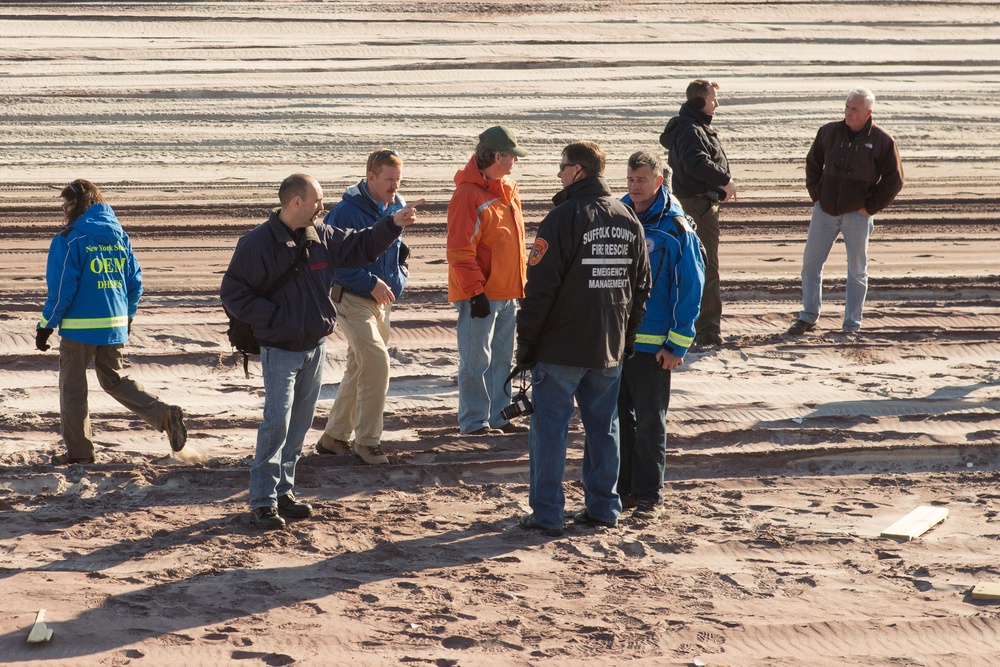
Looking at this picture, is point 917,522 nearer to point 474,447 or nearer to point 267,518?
point 474,447

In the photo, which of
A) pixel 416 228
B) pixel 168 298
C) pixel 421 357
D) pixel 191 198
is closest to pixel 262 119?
pixel 191 198

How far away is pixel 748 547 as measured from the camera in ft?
18.9

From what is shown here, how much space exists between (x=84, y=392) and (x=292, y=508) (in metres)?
1.60

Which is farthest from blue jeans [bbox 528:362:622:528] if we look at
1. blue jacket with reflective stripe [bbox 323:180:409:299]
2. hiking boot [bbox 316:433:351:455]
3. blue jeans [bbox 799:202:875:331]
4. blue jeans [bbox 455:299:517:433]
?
blue jeans [bbox 799:202:875:331]

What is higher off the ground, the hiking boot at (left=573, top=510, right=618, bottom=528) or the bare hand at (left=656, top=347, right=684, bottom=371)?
the bare hand at (left=656, top=347, right=684, bottom=371)

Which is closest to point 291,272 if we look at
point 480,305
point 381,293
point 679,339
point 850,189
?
point 381,293

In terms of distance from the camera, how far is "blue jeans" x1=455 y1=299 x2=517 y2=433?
715cm

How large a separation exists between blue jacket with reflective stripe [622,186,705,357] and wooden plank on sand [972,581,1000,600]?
1796 millimetres

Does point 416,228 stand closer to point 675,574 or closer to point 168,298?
point 168,298

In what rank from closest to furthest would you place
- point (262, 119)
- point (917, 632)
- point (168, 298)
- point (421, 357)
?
point (917, 632) < point (421, 357) < point (168, 298) < point (262, 119)

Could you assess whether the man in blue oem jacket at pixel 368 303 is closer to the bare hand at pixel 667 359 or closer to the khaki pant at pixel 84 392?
the khaki pant at pixel 84 392

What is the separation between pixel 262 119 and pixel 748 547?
45.3ft

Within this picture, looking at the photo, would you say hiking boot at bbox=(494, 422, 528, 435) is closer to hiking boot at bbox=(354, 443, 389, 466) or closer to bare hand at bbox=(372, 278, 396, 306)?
hiking boot at bbox=(354, 443, 389, 466)

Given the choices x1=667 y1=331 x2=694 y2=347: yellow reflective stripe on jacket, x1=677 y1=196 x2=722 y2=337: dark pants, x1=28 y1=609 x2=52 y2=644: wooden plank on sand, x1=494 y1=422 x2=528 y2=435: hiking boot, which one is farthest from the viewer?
x1=677 y1=196 x2=722 y2=337: dark pants
